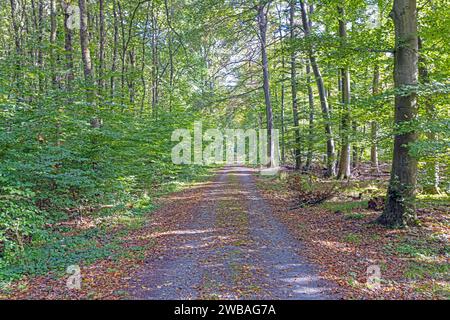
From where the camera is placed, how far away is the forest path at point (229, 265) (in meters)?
4.98

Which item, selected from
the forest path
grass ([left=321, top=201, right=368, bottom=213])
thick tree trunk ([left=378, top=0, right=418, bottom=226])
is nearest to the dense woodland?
thick tree trunk ([left=378, top=0, right=418, bottom=226])

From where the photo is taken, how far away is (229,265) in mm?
6066

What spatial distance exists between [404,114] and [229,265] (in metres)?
5.45

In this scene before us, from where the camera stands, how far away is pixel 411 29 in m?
7.62

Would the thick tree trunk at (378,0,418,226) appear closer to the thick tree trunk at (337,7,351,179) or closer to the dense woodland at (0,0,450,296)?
the dense woodland at (0,0,450,296)

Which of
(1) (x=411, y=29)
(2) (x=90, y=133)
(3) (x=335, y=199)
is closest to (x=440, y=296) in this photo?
(1) (x=411, y=29)

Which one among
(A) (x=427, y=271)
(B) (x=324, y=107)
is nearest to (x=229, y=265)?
(A) (x=427, y=271)

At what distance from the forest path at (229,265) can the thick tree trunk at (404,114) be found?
2.72 metres

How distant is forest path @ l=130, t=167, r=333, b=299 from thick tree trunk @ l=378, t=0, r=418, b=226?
2723 millimetres

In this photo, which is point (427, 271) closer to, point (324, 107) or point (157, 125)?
point (324, 107)

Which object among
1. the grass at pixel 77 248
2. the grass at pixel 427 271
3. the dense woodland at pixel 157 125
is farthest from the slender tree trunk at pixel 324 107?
the grass at pixel 77 248

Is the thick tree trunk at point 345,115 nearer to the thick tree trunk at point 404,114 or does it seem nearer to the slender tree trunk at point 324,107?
the slender tree trunk at point 324,107
